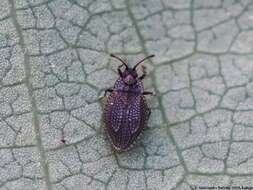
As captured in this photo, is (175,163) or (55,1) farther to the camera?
(55,1)

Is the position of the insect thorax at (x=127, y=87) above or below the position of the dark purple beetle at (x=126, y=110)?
above

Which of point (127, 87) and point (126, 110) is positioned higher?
point (127, 87)

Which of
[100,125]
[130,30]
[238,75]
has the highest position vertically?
[130,30]

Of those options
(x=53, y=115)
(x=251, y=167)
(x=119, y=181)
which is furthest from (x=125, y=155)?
(x=251, y=167)

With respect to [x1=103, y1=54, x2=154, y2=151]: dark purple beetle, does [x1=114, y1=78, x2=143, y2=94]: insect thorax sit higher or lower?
higher

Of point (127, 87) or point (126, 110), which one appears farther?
point (127, 87)

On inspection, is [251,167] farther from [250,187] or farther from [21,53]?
[21,53]

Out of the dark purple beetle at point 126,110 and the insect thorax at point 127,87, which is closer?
the dark purple beetle at point 126,110

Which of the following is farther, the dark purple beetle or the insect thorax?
the insect thorax
